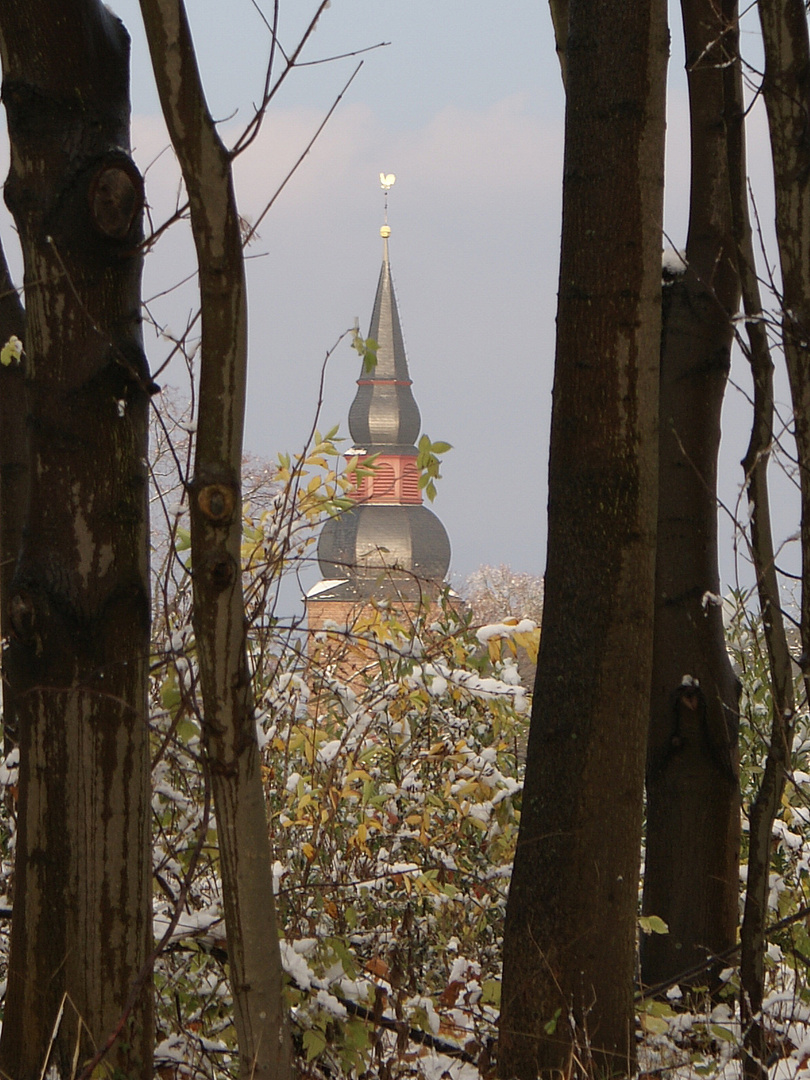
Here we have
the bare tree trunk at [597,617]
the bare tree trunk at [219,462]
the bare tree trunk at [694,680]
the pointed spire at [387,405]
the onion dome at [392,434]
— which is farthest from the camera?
the pointed spire at [387,405]

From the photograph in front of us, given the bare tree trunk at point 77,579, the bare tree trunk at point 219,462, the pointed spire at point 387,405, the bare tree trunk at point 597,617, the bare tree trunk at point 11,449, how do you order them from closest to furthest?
1. the bare tree trunk at point 219,462
2. the bare tree trunk at point 77,579
3. the bare tree trunk at point 597,617
4. the bare tree trunk at point 11,449
5. the pointed spire at point 387,405

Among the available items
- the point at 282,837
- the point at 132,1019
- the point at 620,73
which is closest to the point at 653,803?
the point at 282,837

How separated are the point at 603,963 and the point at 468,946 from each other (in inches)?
60.8

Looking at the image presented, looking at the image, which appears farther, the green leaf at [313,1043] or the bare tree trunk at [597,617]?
the bare tree trunk at [597,617]

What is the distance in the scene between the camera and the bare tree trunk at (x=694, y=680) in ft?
11.6

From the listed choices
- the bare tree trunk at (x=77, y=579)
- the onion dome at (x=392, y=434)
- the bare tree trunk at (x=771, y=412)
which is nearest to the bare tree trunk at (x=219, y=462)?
the bare tree trunk at (x=77, y=579)

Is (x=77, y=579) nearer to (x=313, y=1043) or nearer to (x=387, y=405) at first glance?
(x=313, y=1043)

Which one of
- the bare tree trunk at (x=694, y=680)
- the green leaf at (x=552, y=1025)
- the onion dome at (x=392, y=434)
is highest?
the onion dome at (x=392, y=434)

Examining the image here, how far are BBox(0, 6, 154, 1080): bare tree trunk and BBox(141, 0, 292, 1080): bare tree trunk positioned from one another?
1.60ft

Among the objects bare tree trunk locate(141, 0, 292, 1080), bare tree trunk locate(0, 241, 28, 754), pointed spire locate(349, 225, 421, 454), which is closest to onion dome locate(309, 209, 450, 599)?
pointed spire locate(349, 225, 421, 454)

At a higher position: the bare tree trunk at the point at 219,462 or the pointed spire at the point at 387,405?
the pointed spire at the point at 387,405

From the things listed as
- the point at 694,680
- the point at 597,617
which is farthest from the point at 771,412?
the point at 694,680

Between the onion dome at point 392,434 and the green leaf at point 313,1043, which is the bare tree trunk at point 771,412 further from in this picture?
the onion dome at point 392,434

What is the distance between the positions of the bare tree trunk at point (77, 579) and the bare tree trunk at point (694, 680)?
1.79 metres
